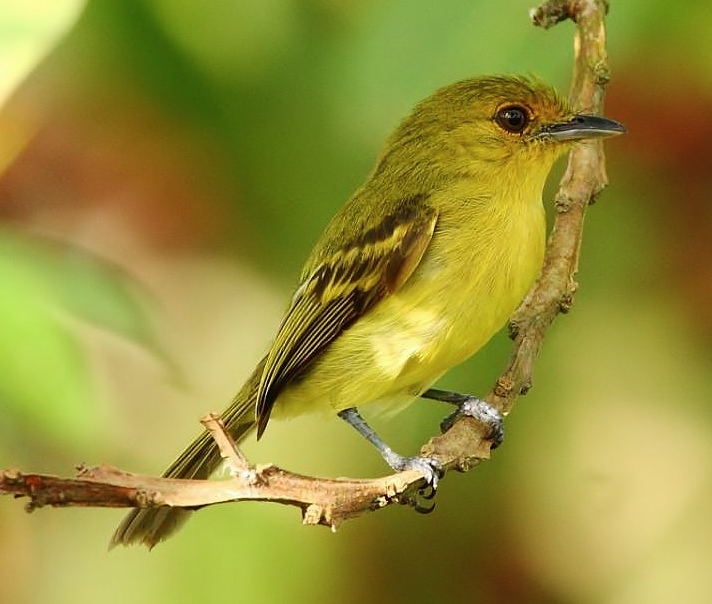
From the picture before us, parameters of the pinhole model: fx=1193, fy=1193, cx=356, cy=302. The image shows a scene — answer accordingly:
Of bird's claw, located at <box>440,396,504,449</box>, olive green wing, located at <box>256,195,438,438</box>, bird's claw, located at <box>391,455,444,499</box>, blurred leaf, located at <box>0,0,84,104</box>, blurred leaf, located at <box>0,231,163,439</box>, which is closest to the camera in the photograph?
blurred leaf, located at <box>0,0,84,104</box>

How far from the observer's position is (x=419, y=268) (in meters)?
3.14

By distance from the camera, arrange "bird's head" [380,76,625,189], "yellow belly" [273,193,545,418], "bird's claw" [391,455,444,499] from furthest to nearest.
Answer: "bird's head" [380,76,625,189], "yellow belly" [273,193,545,418], "bird's claw" [391,455,444,499]

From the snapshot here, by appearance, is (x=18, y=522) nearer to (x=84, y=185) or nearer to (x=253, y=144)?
(x=84, y=185)

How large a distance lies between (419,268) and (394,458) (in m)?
0.50

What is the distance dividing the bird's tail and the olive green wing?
183 millimetres

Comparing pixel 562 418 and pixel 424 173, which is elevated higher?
pixel 424 173

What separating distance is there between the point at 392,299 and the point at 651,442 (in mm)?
1100

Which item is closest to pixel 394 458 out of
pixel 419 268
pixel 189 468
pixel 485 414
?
pixel 485 414

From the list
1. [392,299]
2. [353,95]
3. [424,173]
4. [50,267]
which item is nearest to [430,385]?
[392,299]

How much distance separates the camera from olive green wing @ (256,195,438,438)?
3.15 meters

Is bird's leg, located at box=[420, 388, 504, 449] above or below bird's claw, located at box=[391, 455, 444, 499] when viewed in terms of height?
above

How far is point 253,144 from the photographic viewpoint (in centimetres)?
333

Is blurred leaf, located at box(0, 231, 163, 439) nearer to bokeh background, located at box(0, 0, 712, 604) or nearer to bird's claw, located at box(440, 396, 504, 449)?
bokeh background, located at box(0, 0, 712, 604)

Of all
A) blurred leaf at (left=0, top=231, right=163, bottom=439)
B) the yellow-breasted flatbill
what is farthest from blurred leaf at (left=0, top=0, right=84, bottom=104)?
the yellow-breasted flatbill
